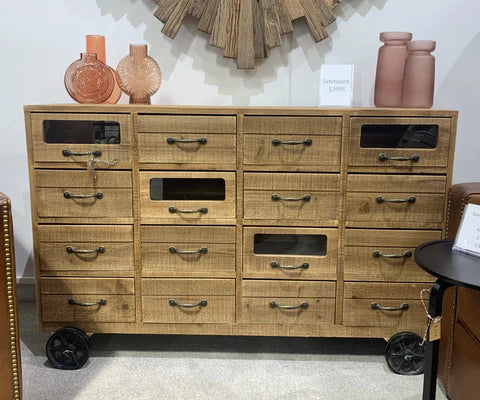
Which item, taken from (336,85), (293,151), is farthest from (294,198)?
(336,85)

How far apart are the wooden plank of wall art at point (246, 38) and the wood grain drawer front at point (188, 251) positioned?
29.6 inches

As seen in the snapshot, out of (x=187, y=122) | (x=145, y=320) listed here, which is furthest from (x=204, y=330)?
(x=187, y=122)

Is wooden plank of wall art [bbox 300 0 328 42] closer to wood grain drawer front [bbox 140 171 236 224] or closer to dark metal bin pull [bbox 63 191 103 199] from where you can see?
wood grain drawer front [bbox 140 171 236 224]

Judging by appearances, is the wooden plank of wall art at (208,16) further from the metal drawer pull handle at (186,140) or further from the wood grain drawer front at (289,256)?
the wood grain drawer front at (289,256)

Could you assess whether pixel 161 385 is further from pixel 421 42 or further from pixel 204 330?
pixel 421 42

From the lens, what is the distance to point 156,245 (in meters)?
1.82

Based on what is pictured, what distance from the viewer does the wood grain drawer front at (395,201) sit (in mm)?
1767

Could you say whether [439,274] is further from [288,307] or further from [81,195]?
[81,195]

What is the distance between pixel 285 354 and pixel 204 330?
339 millimetres

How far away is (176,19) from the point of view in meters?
2.12

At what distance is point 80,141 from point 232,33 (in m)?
0.79

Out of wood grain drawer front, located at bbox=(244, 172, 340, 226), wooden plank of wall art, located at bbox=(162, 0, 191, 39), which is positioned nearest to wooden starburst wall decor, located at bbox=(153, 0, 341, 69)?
wooden plank of wall art, located at bbox=(162, 0, 191, 39)

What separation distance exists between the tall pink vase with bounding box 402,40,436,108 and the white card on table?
628 mm

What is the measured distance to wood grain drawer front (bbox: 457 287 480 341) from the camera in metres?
1.42
